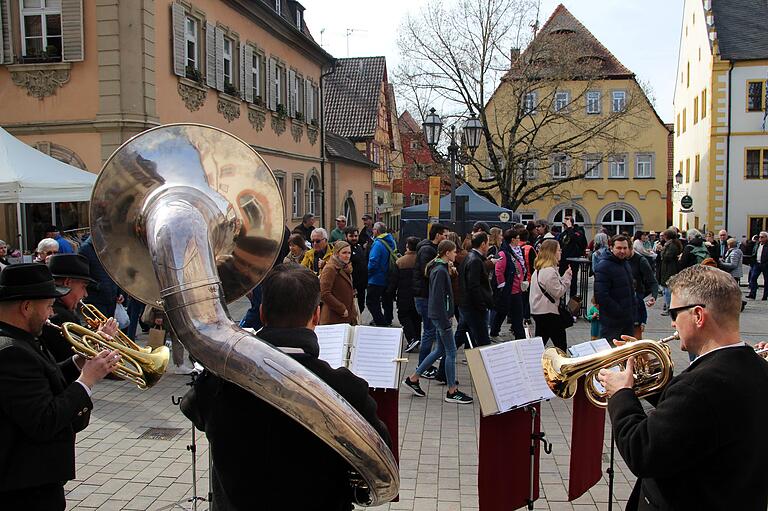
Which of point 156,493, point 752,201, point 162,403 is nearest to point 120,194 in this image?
point 156,493

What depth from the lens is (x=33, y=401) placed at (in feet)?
8.97

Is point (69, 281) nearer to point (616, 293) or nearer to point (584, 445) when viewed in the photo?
point (584, 445)

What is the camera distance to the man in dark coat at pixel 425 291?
788cm

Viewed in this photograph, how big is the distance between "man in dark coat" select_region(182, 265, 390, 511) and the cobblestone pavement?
99.2 inches

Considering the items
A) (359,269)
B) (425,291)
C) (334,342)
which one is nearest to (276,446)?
(334,342)

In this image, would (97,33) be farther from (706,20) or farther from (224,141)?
(706,20)

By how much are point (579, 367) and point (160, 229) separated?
2032 millimetres

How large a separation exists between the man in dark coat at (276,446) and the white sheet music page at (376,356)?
171 cm

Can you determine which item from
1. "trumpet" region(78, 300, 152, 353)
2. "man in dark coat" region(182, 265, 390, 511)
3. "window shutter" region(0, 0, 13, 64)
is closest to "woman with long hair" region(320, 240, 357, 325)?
"trumpet" region(78, 300, 152, 353)

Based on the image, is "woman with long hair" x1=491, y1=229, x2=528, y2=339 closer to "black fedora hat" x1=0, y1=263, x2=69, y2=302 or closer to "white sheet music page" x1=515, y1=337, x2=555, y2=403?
"white sheet music page" x1=515, y1=337, x2=555, y2=403

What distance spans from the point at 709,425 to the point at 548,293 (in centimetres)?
551

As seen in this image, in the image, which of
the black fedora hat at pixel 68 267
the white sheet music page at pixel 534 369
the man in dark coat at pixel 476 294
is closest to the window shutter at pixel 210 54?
the man in dark coat at pixel 476 294

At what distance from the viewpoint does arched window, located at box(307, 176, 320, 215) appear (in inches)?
976

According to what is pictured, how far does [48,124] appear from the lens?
1338 centimetres
